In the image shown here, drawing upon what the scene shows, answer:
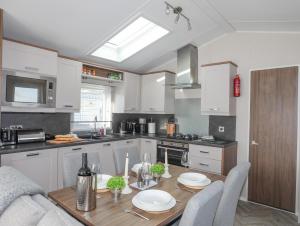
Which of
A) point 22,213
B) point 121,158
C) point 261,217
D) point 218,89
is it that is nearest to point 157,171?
point 121,158

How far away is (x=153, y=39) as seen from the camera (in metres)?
3.47

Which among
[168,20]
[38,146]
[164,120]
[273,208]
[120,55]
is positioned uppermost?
[168,20]

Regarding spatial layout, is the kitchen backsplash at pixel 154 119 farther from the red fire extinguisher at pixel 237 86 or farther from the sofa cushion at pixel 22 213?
the sofa cushion at pixel 22 213

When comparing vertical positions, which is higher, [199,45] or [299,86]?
[199,45]

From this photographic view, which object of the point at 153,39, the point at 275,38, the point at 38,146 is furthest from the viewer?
the point at 153,39

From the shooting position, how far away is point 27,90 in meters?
2.73

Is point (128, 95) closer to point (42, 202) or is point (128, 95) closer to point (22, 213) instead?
point (42, 202)

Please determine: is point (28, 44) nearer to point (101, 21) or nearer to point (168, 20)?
point (101, 21)

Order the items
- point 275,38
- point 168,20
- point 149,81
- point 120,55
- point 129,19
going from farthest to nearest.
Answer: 1. point 149,81
2. point 120,55
3. point 275,38
4. point 168,20
5. point 129,19

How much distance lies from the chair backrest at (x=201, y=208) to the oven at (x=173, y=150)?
222 cm

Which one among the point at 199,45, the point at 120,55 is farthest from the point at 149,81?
the point at 199,45

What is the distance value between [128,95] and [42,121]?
162 cm

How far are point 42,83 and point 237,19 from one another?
2840 mm

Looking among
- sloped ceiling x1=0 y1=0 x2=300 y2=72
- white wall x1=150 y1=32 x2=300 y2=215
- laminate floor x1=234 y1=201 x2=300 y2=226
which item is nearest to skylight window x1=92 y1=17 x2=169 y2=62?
sloped ceiling x1=0 y1=0 x2=300 y2=72
